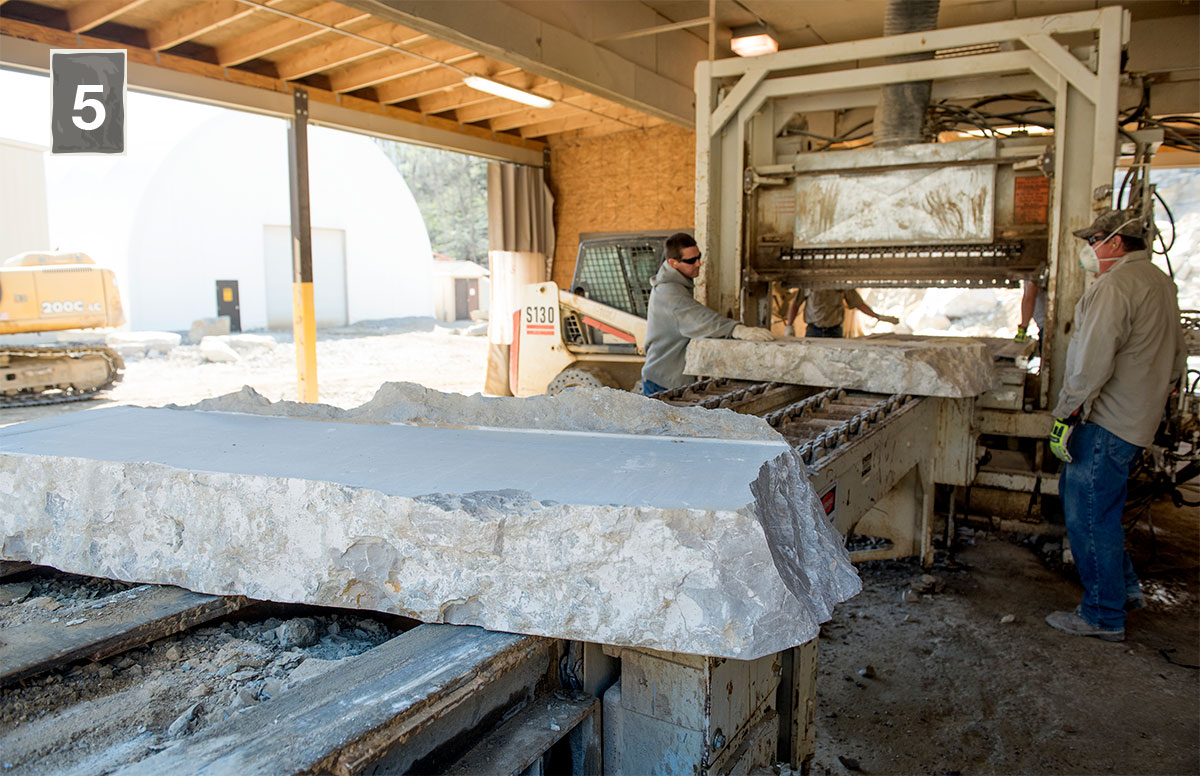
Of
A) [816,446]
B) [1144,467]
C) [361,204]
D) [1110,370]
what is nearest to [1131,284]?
[1110,370]

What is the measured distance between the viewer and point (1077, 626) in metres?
3.85

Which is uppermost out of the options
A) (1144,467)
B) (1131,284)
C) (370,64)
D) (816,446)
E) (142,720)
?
(370,64)

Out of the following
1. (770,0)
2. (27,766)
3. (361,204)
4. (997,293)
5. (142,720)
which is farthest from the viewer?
(997,293)

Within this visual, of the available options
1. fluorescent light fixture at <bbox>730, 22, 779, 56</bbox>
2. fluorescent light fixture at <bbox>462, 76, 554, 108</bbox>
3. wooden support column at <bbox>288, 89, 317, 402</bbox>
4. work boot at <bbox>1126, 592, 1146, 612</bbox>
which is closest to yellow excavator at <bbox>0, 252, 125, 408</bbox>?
wooden support column at <bbox>288, 89, 317, 402</bbox>

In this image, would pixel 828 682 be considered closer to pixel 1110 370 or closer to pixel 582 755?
pixel 1110 370

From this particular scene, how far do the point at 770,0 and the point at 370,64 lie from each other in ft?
13.2

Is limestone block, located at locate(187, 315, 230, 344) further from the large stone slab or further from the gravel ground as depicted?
the gravel ground

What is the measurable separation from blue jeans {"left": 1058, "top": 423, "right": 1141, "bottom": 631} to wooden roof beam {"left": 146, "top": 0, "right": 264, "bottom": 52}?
6.33 metres

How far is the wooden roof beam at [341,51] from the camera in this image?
23.2 ft

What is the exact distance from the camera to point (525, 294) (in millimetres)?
8023

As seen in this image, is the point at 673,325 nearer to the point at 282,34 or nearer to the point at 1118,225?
the point at 1118,225

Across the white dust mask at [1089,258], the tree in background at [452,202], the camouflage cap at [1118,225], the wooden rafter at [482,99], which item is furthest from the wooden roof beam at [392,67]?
the tree in background at [452,202]

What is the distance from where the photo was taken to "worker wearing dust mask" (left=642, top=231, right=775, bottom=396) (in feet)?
13.7

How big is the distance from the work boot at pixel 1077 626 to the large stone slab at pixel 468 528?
2.82m
